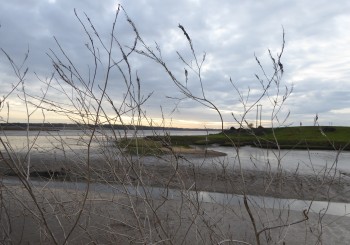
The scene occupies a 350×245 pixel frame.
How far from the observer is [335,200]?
36.0ft

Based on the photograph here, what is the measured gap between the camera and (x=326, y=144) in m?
33.7

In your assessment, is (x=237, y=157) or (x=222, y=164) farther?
(x=237, y=157)

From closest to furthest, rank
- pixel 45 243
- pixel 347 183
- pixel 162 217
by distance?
pixel 45 243 < pixel 162 217 < pixel 347 183

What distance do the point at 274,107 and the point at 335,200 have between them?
9296 millimetres

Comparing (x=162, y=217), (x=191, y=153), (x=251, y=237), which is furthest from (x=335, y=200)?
(x=191, y=153)

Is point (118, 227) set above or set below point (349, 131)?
below

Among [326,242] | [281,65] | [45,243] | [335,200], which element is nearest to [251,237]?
[326,242]

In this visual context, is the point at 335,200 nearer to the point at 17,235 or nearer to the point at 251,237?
the point at 251,237

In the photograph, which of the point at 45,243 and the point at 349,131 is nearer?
the point at 45,243

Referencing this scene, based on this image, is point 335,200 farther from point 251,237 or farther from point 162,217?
point 162,217

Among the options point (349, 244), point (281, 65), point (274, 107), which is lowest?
point (349, 244)

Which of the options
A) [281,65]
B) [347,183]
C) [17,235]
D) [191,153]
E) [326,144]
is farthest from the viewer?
[326,144]

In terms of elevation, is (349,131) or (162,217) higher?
(349,131)

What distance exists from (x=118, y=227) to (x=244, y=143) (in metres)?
30.8
